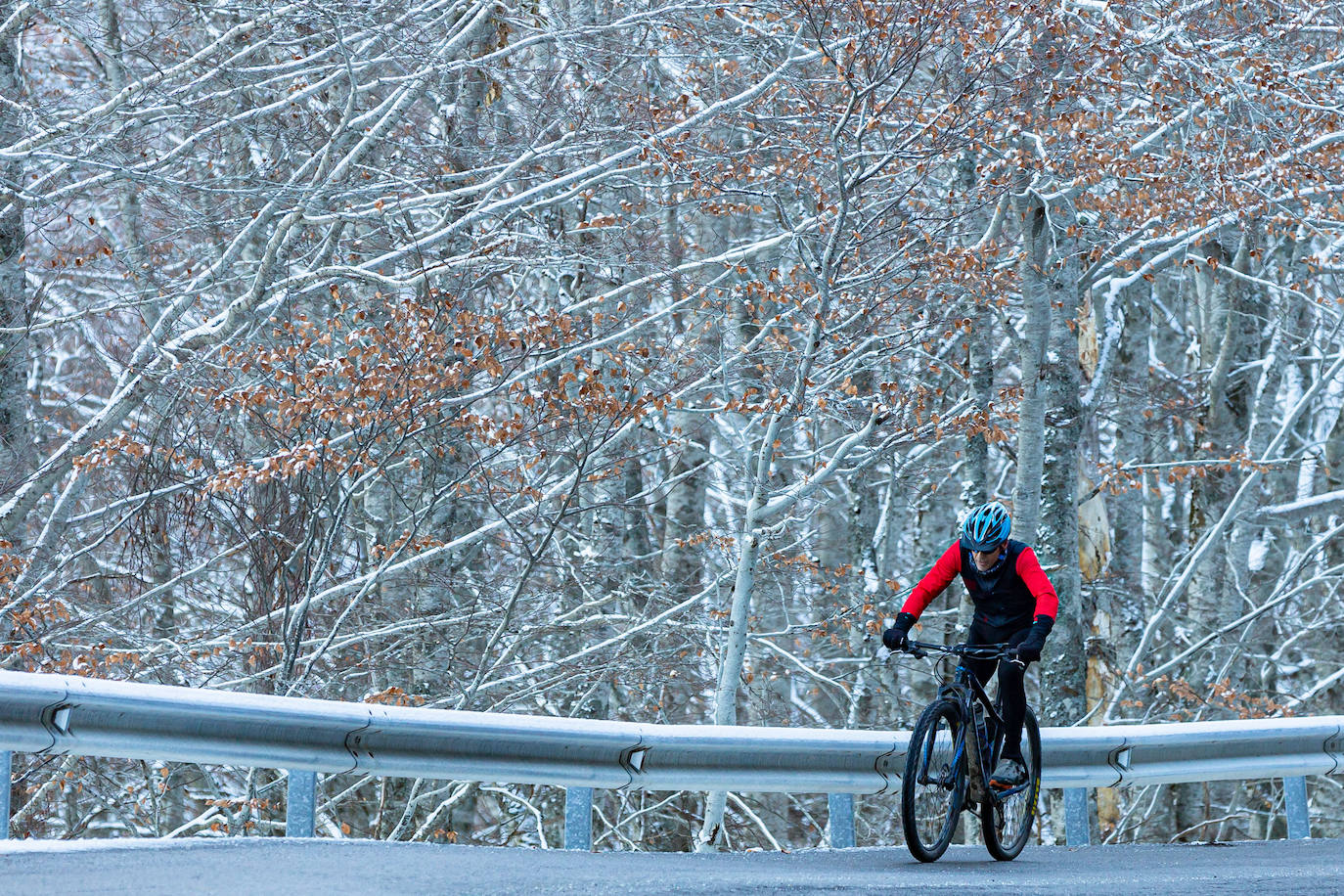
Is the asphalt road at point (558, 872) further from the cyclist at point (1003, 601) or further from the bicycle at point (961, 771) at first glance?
the cyclist at point (1003, 601)

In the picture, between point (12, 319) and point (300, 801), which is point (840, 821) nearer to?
point (300, 801)

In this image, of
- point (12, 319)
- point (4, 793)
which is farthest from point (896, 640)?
point (12, 319)

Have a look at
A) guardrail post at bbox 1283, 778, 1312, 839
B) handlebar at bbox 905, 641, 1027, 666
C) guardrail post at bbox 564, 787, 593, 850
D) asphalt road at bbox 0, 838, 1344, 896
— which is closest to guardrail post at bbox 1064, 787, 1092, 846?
asphalt road at bbox 0, 838, 1344, 896

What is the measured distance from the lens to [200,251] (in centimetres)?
1908

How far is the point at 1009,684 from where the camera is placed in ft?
25.2

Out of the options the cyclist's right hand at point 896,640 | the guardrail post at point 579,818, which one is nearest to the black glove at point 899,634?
the cyclist's right hand at point 896,640

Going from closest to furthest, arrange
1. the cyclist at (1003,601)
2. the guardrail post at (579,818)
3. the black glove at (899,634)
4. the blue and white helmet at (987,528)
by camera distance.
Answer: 1. the guardrail post at (579,818)
2. the black glove at (899,634)
3. the blue and white helmet at (987,528)
4. the cyclist at (1003,601)

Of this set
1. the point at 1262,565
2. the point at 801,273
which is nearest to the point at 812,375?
the point at 801,273

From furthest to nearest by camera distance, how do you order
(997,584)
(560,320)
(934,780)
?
(560,320)
(997,584)
(934,780)

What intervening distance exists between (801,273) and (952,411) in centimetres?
215

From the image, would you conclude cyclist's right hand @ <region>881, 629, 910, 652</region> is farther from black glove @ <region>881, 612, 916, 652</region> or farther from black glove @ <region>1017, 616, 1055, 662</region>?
black glove @ <region>1017, 616, 1055, 662</region>

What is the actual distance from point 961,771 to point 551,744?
1.83m

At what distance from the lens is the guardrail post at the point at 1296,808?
28.6 feet

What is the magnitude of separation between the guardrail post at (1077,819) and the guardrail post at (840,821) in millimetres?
1327
